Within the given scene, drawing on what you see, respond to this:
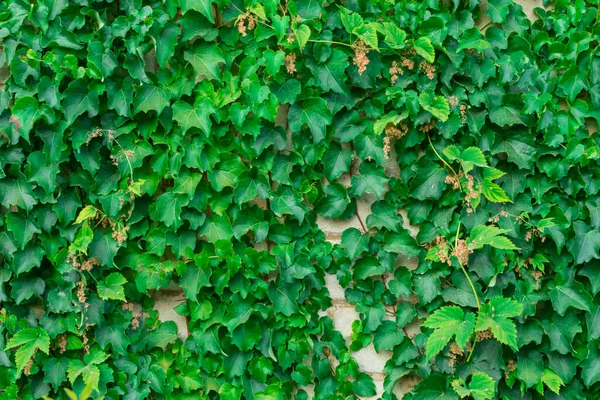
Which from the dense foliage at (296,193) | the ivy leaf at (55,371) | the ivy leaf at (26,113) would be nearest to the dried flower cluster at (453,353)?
the dense foliage at (296,193)

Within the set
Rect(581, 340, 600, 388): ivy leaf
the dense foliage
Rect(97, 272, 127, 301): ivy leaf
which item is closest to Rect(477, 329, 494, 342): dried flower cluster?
the dense foliage

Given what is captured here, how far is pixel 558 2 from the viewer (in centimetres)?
252

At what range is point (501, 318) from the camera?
8.09 feet

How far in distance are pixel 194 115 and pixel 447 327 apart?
124 centimetres

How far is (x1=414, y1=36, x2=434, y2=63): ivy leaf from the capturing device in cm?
243

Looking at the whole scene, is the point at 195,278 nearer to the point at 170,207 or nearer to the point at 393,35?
the point at 170,207

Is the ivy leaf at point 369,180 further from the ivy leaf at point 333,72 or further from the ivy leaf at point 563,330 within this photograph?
the ivy leaf at point 563,330

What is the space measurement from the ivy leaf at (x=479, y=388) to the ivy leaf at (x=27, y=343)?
162 cm

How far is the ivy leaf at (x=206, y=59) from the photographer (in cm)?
256

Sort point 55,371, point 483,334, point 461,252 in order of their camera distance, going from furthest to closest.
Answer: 1. point 55,371
2. point 483,334
3. point 461,252

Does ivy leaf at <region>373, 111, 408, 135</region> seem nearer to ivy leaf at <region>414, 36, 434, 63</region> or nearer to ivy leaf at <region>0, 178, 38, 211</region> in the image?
ivy leaf at <region>414, 36, 434, 63</region>

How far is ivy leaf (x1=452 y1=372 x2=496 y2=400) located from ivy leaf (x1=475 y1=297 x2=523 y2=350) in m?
0.18

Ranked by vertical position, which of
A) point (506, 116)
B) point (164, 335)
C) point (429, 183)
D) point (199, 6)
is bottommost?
point (164, 335)

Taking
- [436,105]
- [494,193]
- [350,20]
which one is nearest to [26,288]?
[350,20]
